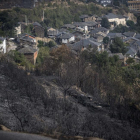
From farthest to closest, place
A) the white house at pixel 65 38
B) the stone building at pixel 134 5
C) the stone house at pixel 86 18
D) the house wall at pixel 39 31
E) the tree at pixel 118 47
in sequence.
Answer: the stone building at pixel 134 5, the stone house at pixel 86 18, the house wall at pixel 39 31, the white house at pixel 65 38, the tree at pixel 118 47

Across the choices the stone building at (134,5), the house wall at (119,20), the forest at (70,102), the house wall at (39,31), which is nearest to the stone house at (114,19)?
the house wall at (119,20)

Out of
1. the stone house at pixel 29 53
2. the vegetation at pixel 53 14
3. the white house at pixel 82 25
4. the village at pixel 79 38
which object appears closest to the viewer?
the stone house at pixel 29 53

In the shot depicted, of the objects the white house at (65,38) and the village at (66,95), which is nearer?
the village at (66,95)

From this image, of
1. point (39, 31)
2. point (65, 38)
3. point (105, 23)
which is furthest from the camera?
point (105, 23)

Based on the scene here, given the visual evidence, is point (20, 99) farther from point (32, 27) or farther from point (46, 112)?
point (32, 27)

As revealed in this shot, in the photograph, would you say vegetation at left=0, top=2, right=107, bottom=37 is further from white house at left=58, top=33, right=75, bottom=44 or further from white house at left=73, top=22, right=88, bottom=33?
white house at left=58, top=33, right=75, bottom=44

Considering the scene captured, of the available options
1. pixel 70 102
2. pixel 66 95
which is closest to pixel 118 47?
pixel 66 95

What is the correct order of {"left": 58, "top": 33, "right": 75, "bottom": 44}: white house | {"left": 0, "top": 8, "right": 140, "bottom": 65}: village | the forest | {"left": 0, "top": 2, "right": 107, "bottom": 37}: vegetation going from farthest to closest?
{"left": 0, "top": 2, "right": 107, "bottom": 37}: vegetation, {"left": 58, "top": 33, "right": 75, "bottom": 44}: white house, {"left": 0, "top": 8, "right": 140, "bottom": 65}: village, the forest

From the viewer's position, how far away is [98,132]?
3.82m

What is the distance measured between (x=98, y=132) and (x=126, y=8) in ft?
102

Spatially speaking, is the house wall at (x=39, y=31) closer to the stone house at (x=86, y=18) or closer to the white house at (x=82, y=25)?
the white house at (x=82, y=25)

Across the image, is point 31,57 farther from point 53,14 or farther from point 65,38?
point 53,14

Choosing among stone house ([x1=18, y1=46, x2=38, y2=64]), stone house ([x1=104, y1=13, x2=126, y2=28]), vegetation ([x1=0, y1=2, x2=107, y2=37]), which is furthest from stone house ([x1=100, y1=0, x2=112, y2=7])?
stone house ([x1=18, y1=46, x2=38, y2=64])

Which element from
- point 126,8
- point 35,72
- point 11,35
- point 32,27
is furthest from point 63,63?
point 126,8
